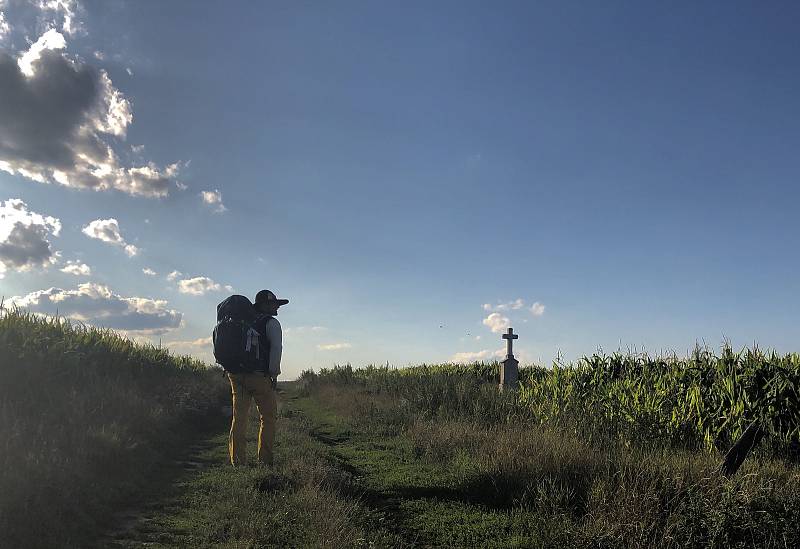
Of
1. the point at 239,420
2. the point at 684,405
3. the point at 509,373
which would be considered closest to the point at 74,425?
the point at 239,420

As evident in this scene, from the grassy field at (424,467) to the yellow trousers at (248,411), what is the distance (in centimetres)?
30

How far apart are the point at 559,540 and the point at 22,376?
11.3 metres

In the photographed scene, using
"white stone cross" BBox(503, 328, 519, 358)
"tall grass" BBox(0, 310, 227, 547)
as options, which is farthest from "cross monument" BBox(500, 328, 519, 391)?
"tall grass" BBox(0, 310, 227, 547)

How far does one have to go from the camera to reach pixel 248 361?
28.8 ft

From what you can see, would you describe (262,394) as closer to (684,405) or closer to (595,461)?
(595,461)

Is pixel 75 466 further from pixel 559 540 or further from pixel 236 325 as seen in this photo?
pixel 559 540

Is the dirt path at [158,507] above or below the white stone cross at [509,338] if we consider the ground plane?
below

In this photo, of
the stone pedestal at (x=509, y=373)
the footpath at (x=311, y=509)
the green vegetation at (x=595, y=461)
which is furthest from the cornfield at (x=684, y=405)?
the footpath at (x=311, y=509)

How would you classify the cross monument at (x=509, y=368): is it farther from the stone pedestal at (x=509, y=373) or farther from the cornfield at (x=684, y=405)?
the cornfield at (x=684, y=405)

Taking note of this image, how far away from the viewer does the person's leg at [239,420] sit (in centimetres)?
897

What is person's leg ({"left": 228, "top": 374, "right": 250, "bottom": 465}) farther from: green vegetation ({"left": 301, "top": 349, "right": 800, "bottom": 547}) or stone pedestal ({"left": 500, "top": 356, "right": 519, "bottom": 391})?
stone pedestal ({"left": 500, "top": 356, "right": 519, "bottom": 391})

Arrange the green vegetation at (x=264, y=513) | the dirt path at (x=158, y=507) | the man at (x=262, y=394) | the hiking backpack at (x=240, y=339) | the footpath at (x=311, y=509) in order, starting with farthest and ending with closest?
1. the man at (x=262, y=394)
2. the hiking backpack at (x=240, y=339)
3. the dirt path at (x=158, y=507)
4. the footpath at (x=311, y=509)
5. the green vegetation at (x=264, y=513)

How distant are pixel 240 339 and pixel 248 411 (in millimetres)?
1257

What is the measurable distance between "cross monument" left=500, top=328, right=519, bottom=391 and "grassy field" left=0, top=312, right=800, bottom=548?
2.25m
